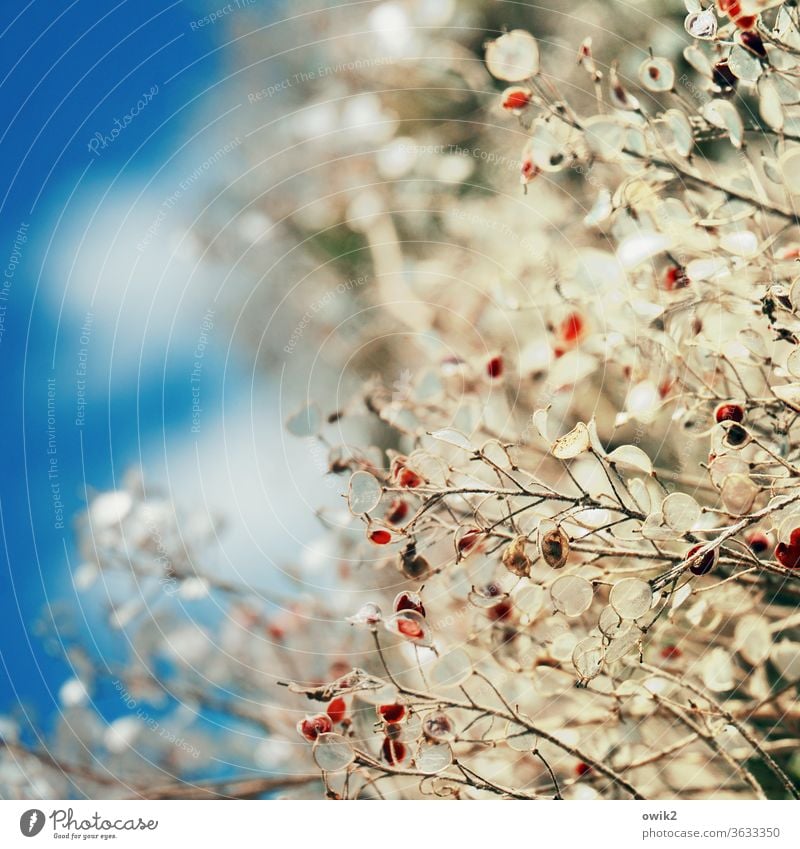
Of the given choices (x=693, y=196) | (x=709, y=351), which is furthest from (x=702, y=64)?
(x=709, y=351)

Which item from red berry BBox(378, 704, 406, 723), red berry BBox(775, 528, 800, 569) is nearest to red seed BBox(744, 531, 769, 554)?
red berry BBox(775, 528, 800, 569)

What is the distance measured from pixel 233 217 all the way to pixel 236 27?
0.15 metres

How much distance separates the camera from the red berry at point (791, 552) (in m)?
0.50

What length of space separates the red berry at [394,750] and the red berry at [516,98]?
48cm

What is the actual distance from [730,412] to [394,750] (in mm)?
324

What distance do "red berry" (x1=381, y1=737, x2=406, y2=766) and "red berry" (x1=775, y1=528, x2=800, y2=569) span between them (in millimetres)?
286

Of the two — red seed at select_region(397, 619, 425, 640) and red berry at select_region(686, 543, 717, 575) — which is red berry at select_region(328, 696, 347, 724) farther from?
red berry at select_region(686, 543, 717, 575)

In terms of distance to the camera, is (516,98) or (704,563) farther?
(516,98)

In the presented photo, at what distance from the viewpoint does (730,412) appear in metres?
0.52

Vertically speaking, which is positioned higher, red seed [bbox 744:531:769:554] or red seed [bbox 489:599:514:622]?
red seed [bbox 489:599:514:622]

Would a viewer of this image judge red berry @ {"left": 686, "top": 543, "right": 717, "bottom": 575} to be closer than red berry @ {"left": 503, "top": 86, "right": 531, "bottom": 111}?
Yes

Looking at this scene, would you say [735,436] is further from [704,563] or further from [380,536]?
[380,536]
